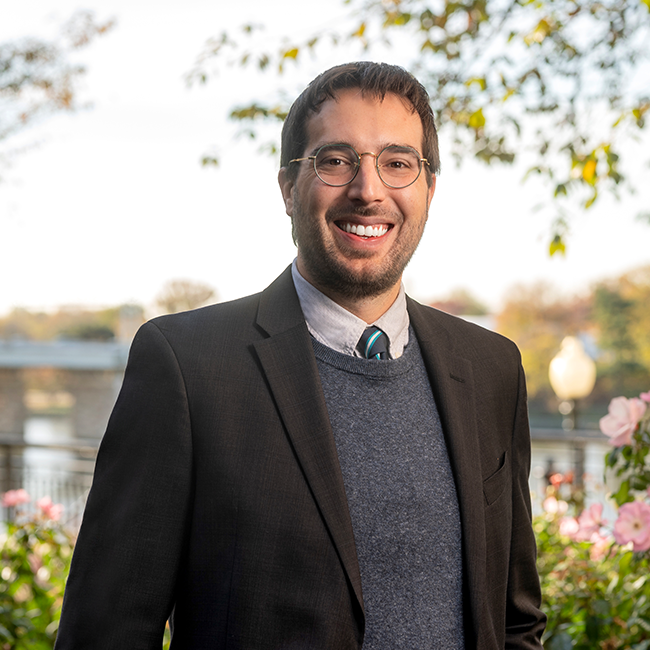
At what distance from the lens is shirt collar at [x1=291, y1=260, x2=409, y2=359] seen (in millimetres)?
1368

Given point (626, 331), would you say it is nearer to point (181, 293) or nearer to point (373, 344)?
point (181, 293)

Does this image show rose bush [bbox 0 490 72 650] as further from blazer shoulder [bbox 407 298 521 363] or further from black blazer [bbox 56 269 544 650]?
blazer shoulder [bbox 407 298 521 363]

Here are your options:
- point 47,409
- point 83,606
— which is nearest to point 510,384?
point 83,606

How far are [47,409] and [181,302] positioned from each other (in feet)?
28.0

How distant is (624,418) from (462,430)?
1.00 m

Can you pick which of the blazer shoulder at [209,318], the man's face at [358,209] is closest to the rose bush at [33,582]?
the blazer shoulder at [209,318]

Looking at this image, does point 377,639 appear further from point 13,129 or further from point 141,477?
point 13,129

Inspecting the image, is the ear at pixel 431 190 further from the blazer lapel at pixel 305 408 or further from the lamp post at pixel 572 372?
the lamp post at pixel 572 372

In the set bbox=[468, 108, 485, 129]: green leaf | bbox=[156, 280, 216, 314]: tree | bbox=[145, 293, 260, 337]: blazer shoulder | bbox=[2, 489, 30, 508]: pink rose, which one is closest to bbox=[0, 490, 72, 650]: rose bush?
bbox=[2, 489, 30, 508]: pink rose

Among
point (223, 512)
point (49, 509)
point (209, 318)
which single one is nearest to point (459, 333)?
point (209, 318)

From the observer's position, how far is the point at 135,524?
44.2 inches

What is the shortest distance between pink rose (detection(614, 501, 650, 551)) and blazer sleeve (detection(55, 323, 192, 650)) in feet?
4.81

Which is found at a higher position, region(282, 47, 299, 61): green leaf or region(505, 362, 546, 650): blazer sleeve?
region(282, 47, 299, 61): green leaf

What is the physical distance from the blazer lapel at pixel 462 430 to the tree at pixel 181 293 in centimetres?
2450
